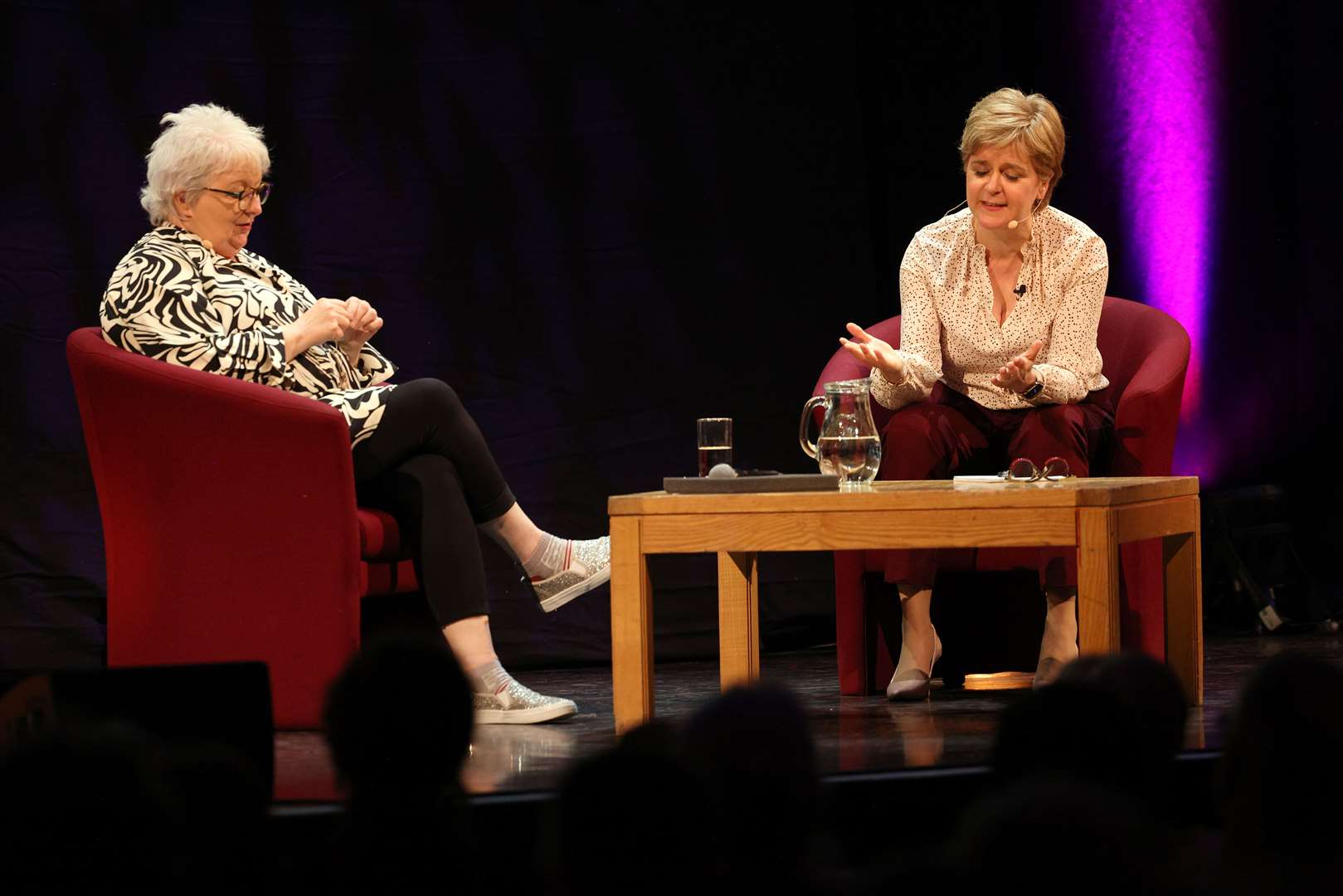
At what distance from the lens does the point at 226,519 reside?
3086mm

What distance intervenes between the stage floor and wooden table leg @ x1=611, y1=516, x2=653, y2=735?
9cm

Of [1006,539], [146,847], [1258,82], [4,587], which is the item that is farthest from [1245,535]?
[146,847]

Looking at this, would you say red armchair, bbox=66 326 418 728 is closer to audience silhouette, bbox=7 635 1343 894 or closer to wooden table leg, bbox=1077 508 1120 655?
wooden table leg, bbox=1077 508 1120 655

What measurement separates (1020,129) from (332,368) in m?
1.50

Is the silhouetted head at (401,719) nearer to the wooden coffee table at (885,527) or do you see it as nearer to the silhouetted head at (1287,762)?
the silhouetted head at (1287,762)

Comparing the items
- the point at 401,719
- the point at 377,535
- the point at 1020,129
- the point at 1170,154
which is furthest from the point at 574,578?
the point at 1170,154

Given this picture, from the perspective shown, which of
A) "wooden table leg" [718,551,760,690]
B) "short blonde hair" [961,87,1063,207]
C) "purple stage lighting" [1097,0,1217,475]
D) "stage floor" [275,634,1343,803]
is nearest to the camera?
"stage floor" [275,634,1343,803]

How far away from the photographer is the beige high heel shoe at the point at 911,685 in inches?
128

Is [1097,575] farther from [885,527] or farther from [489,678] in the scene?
[489,678]

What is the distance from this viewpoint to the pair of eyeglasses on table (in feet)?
9.37

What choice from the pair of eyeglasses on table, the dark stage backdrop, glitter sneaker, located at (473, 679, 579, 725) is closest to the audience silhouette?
the pair of eyeglasses on table

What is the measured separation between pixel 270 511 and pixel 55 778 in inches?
72.0

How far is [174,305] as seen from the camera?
3213 millimetres

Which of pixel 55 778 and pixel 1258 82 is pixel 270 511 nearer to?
pixel 55 778
